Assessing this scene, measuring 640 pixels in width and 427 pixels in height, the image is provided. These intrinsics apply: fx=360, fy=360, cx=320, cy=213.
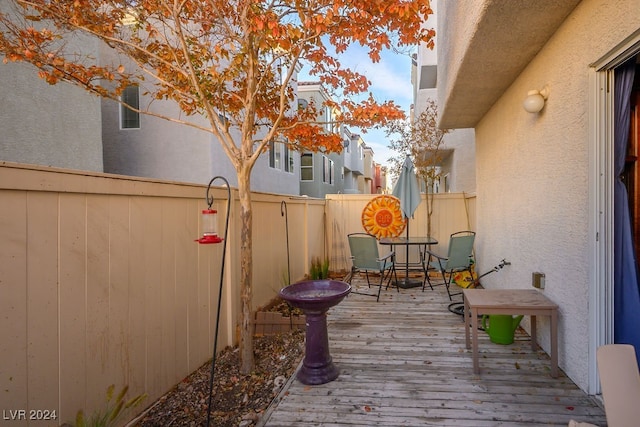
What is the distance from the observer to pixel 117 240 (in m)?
2.39

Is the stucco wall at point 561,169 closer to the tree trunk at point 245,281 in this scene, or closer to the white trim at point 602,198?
the white trim at point 602,198

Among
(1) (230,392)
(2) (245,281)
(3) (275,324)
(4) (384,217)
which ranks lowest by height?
(1) (230,392)

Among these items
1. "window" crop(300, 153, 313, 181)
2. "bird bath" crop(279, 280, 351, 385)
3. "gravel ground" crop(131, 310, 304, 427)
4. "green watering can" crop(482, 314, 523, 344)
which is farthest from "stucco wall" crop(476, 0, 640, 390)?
"window" crop(300, 153, 313, 181)

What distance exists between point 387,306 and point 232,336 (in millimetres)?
2419

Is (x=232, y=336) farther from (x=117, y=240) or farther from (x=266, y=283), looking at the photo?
(x=117, y=240)

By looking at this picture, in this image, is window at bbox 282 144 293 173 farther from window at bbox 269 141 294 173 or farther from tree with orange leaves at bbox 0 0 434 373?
tree with orange leaves at bbox 0 0 434 373

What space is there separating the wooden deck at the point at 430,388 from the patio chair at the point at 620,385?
847 mm

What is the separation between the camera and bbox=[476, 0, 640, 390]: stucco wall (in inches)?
102

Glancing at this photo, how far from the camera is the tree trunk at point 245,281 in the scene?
3.26m

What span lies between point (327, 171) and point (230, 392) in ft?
53.1

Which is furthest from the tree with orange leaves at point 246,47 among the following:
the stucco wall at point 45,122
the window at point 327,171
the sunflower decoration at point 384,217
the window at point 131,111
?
the window at point 327,171

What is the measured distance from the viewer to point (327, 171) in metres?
18.7

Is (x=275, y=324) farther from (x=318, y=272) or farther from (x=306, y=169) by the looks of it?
(x=306, y=169)

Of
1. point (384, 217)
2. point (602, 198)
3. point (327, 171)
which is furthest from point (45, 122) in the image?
point (327, 171)
